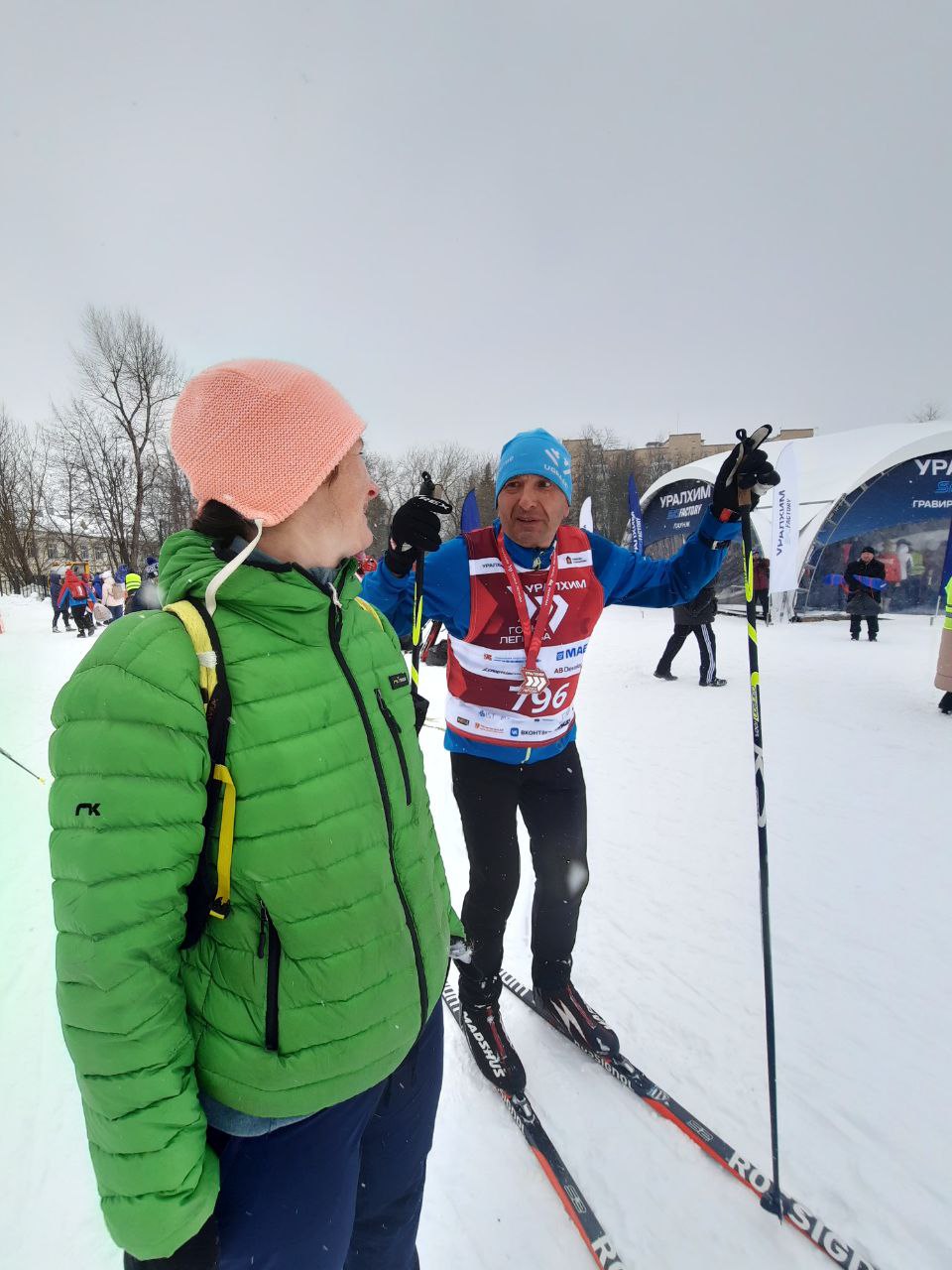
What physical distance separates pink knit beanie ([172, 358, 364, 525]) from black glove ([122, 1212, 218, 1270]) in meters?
1.19

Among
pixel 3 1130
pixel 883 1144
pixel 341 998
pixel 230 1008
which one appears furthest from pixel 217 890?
pixel 883 1144

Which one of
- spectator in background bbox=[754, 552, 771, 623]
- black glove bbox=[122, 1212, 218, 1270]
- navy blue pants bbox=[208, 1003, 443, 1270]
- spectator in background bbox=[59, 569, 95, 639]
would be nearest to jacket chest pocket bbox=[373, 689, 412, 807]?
navy blue pants bbox=[208, 1003, 443, 1270]

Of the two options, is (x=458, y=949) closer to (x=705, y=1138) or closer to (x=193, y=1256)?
(x=193, y=1256)

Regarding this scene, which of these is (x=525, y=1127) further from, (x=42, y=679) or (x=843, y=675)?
(x=42, y=679)

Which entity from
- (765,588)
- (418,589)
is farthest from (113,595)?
(418,589)

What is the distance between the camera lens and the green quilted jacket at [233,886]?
0.88 m

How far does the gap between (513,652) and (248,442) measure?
1369mm

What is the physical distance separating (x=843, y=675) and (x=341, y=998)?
9.33m

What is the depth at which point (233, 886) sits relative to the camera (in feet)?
3.27

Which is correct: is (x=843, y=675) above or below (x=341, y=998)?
below

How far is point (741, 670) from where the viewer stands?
31.0 ft

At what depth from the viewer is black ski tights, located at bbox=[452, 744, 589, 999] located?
7.52 ft

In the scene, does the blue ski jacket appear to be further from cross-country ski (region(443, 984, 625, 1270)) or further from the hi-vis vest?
cross-country ski (region(443, 984, 625, 1270))

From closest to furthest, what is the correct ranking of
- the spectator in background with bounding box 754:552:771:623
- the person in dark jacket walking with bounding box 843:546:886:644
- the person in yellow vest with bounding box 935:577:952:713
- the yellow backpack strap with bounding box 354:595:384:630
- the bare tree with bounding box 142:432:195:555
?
the yellow backpack strap with bounding box 354:595:384:630, the person in yellow vest with bounding box 935:577:952:713, the person in dark jacket walking with bounding box 843:546:886:644, the spectator in background with bounding box 754:552:771:623, the bare tree with bounding box 142:432:195:555
